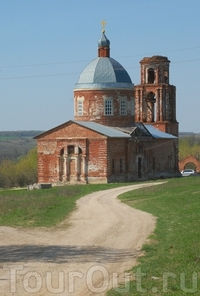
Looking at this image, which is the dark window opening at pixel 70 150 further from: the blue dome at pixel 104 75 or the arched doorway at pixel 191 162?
the arched doorway at pixel 191 162

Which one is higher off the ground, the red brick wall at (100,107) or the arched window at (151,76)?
the arched window at (151,76)

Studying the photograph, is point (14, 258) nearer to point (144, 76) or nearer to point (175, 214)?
point (175, 214)

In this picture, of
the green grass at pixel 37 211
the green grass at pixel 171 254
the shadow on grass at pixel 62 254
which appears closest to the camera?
the green grass at pixel 171 254

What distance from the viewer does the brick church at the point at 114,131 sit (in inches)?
1833

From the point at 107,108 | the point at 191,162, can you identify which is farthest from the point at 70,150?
the point at 191,162

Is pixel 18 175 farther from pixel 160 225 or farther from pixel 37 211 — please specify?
pixel 160 225

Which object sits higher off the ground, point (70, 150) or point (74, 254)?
point (70, 150)

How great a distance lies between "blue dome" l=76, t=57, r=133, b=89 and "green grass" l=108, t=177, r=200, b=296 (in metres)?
24.8

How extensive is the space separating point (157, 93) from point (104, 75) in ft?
21.3

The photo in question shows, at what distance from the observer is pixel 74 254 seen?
15.6 m

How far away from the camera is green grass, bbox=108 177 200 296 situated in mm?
12188

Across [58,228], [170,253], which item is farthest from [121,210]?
[170,253]

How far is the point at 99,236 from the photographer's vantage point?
737 inches

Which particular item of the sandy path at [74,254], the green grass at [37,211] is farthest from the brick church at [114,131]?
the sandy path at [74,254]
